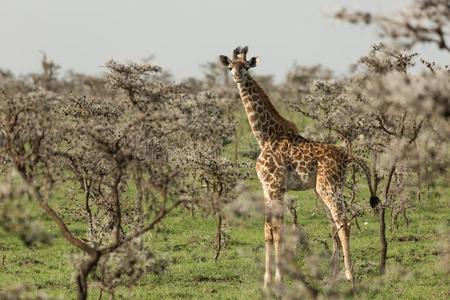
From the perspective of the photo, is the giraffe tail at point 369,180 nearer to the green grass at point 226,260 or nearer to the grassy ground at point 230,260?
the grassy ground at point 230,260

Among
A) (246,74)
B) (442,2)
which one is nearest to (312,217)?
(246,74)

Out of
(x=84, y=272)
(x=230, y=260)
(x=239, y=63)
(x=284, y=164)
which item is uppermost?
(x=239, y=63)

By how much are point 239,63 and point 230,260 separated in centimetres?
550

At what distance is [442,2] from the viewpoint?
10.3m

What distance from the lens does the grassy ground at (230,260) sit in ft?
59.5

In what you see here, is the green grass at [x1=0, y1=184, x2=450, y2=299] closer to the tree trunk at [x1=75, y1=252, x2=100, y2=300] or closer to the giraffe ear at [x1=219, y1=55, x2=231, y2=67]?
the giraffe ear at [x1=219, y1=55, x2=231, y2=67]

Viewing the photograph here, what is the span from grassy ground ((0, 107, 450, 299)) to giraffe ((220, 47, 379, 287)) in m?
0.83

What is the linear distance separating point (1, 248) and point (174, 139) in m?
8.76

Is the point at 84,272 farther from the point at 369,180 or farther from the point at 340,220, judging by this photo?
the point at 369,180

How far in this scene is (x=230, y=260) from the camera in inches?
855

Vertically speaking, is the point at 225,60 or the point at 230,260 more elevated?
the point at 225,60

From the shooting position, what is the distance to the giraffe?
60.8 feet

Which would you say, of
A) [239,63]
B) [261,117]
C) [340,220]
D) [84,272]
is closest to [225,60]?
[239,63]

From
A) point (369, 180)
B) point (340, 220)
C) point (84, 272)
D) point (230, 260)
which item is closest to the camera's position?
point (84, 272)
